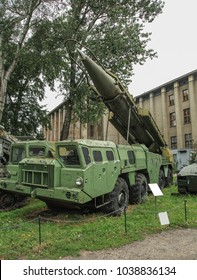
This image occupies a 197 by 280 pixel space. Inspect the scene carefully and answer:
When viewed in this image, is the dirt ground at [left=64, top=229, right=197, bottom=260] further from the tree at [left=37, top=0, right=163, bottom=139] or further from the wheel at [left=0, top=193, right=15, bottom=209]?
the tree at [left=37, top=0, right=163, bottom=139]

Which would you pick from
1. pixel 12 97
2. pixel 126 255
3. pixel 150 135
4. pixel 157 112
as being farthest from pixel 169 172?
pixel 157 112

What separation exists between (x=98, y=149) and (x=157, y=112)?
1193 inches

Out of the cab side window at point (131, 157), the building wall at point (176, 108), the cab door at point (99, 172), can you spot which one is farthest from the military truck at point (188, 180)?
the building wall at point (176, 108)

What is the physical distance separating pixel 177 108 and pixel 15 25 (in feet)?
72.5

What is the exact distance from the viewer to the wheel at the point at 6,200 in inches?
401

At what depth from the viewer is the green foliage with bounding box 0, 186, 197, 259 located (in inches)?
230

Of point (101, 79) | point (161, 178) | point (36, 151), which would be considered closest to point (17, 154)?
point (36, 151)

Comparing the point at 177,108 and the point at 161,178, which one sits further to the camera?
A: the point at 177,108

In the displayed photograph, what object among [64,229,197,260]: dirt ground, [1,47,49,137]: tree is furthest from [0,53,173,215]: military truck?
[1,47,49,137]: tree

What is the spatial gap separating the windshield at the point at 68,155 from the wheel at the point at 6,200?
3237 mm

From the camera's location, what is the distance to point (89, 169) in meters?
7.79

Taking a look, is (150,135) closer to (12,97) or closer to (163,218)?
(163,218)

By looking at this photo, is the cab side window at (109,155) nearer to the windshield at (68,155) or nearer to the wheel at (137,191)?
→ the windshield at (68,155)

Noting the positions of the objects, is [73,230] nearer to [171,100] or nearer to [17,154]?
[17,154]
